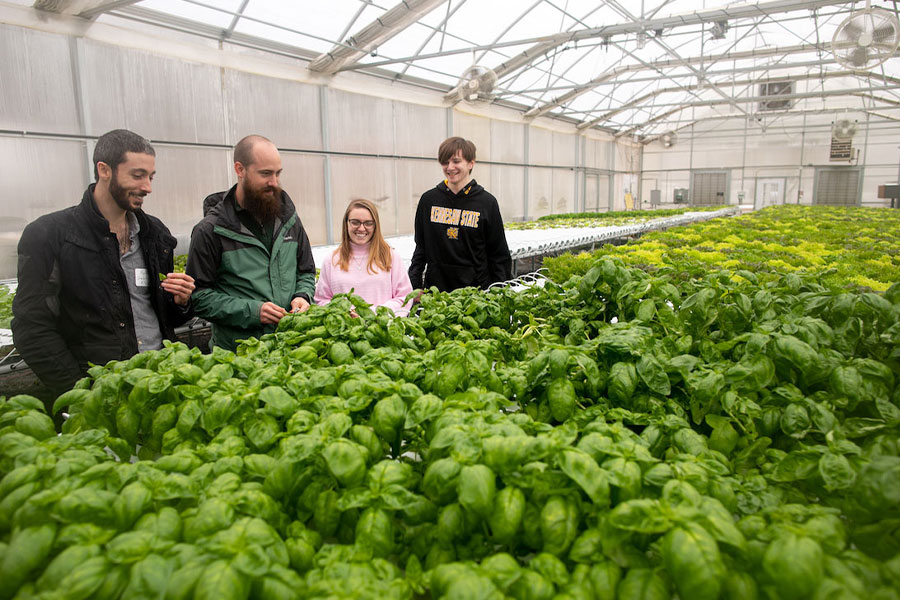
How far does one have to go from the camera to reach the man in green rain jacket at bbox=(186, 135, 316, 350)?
101 inches

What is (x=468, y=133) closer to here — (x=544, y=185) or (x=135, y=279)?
(x=544, y=185)

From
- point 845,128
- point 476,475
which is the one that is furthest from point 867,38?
point 845,128

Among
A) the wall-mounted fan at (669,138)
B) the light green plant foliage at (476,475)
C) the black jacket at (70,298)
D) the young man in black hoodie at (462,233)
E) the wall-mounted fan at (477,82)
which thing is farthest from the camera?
the wall-mounted fan at (669,138)

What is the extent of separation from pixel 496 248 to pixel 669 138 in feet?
84.6

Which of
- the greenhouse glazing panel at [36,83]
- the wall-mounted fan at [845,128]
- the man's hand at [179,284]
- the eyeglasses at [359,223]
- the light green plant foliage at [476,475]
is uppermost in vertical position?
the wall-mounted fan at [845,128]

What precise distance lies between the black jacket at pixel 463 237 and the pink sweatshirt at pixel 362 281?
1.50ft

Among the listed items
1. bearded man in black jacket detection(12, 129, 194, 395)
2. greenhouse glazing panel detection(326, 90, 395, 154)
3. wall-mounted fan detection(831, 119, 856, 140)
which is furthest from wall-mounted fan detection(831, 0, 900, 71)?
wall-mounted fan detection(831, 119, 856, 140)

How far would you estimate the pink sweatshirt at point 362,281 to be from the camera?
318cm

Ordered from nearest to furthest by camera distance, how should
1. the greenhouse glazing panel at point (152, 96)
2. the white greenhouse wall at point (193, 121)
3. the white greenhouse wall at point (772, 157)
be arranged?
1. the white greenhouse wall at point (193, 121)
2. the greenhouse glazing panel at point (152, 96)
3. the white greenhouse wall at point (772, 157)

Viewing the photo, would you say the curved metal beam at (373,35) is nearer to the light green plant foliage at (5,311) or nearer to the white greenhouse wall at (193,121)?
the white greenhouse wall at (193,121)

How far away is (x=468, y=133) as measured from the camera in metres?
15.2

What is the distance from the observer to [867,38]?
6500 millimetres

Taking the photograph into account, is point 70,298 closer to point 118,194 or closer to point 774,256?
point 118,194

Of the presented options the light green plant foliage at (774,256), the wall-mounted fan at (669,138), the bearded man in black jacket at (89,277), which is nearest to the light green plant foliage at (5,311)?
the bearded man in black jacket at (89,277)
